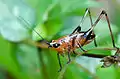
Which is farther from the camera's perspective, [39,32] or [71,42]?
[39,32]

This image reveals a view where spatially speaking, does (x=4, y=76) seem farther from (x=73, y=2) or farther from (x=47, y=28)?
(x=73, y=2)

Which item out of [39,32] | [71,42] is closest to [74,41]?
[71,42]

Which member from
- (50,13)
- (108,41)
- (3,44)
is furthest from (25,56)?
(108,41)

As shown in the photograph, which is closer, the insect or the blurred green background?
the insect

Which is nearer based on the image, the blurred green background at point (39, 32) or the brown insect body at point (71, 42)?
the brown insect body at point (71, 42)

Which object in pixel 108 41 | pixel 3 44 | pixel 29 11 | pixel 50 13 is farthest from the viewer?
pixel 3 44

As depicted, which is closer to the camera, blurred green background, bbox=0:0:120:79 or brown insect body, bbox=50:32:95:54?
brown insect body, bbox=50:32:95:54

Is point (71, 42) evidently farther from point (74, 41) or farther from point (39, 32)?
point (39, 32)

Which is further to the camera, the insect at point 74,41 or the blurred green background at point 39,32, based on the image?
the blurred green background at point 39,32
